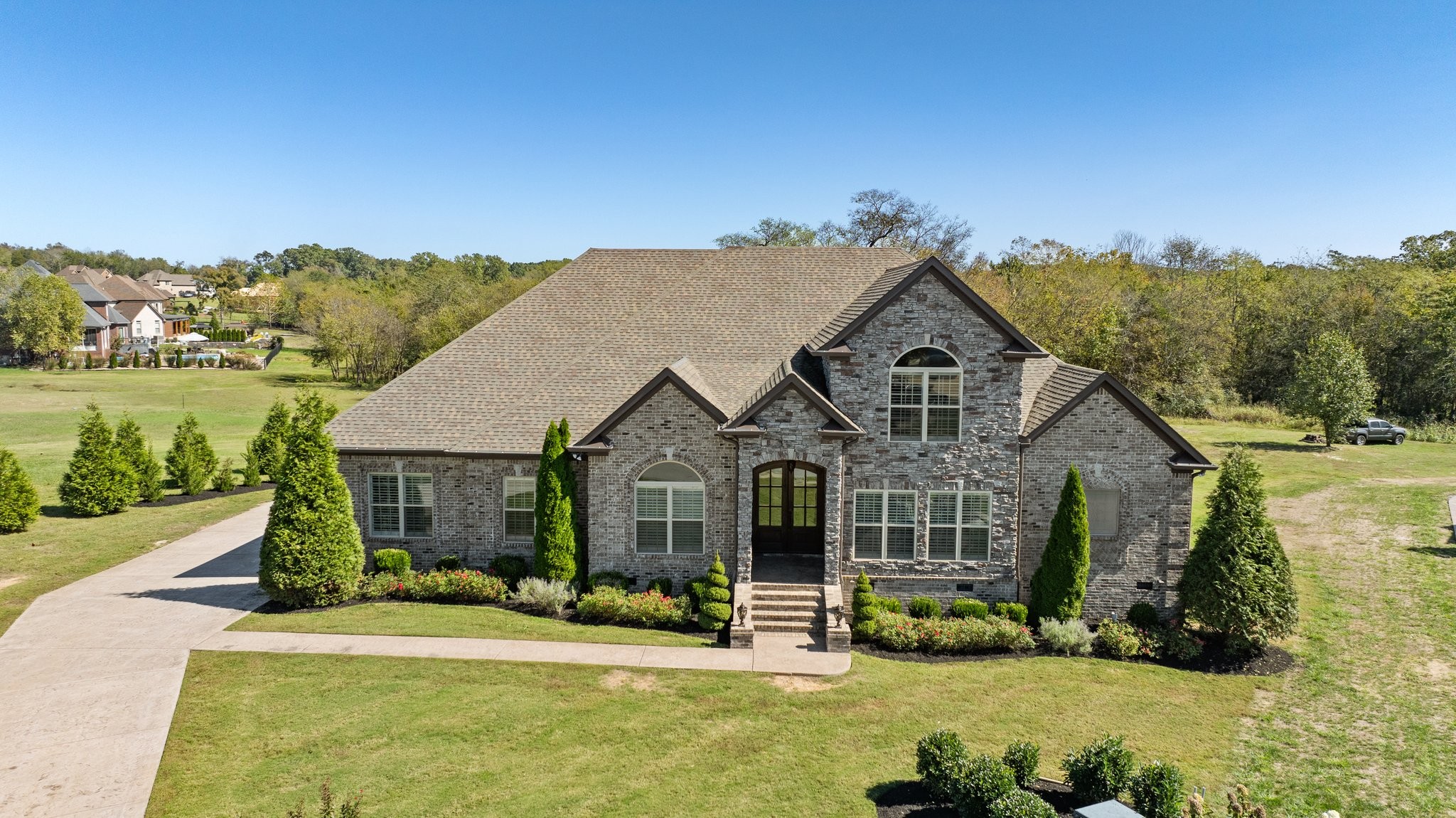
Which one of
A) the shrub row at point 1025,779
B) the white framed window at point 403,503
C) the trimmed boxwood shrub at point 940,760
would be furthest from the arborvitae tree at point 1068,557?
the white framed window at point 403,503

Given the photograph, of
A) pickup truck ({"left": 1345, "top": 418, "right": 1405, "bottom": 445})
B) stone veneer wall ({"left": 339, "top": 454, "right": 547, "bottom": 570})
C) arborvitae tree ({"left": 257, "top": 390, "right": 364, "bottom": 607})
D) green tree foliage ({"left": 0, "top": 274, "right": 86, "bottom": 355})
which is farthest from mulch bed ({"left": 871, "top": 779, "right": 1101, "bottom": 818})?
green tree foliage ({"left": 0, "top": 274, "right": 86, "bottom": 355})

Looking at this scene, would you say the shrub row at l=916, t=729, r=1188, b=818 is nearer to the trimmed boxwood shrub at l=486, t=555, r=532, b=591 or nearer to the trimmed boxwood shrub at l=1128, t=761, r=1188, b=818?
the trimmed boxwood shrub at l=1128, t=761, r=1188, b=818

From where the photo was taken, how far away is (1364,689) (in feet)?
51.6

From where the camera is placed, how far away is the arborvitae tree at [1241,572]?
1672 centimetres

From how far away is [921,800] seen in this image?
37.0 ft

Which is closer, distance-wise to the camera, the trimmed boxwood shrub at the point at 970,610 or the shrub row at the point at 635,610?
the shrub row at the point at 635,610

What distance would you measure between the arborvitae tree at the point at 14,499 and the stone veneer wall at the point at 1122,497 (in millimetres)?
31347

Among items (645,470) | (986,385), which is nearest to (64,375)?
(645,470)

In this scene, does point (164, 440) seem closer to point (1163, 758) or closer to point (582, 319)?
point (582, 319)

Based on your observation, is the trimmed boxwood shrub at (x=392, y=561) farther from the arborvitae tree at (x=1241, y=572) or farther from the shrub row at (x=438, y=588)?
the arborvitae tree at (x=1241, y=572)

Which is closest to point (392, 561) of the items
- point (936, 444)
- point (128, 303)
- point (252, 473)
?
point (936, 444)

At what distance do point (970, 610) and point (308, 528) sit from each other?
15.4 meters

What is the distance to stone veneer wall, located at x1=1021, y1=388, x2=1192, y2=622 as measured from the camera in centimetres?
1848

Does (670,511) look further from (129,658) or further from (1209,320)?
(1209,320)
